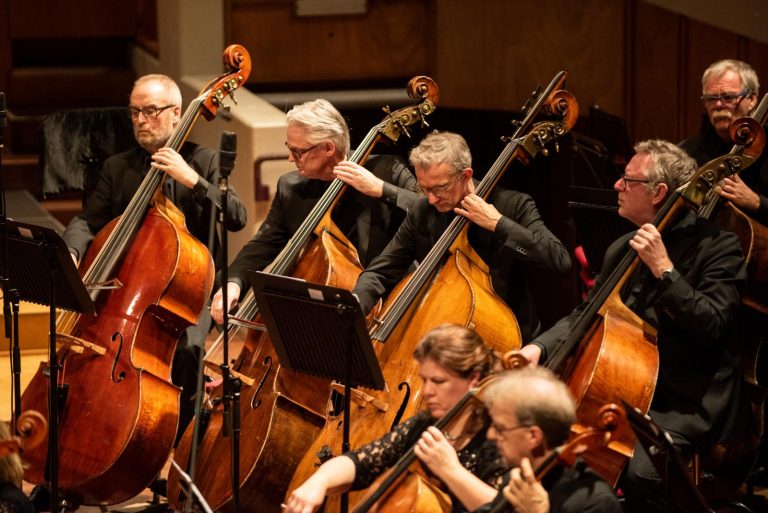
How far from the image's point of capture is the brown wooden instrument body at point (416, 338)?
3742 mm

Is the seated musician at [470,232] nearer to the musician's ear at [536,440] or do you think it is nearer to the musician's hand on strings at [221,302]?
the musician's hand on strings at [221,302]

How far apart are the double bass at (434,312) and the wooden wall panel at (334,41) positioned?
3932 mm

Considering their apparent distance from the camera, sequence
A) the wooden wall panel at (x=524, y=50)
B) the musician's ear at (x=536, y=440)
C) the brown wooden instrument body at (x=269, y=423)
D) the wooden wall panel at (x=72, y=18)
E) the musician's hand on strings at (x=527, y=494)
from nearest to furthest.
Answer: the musician's hand on strings at (x=527, y=494) < the musician's ear at (x=536, y=440) < the brown wooden instrument body at (x=269, y=423) < the wooden wall panel at (x=524, y=50) < the wooden wall panel at (x=72, y=18)

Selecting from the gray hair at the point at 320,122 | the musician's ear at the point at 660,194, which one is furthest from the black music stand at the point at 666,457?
the gray hair at the point at 320,122

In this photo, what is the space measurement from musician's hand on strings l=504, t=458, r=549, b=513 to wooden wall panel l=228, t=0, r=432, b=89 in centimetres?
550

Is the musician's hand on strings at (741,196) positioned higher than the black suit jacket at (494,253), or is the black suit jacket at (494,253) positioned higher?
the musician's hand on strings at (741,196)

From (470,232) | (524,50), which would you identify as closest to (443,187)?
(470,232)

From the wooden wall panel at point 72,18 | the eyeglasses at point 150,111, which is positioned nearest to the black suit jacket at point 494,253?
the eyeglasses at point 150,111

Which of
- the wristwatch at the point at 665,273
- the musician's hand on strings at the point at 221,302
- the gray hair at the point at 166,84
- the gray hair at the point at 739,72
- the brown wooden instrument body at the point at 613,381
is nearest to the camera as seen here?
the brown wooden instrument body at the point at 613,381

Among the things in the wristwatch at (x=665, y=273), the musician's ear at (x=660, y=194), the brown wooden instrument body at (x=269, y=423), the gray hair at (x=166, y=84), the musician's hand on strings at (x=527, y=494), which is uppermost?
the gray hair at (x=166, y=84)

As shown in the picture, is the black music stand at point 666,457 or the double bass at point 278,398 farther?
the double bass at point 278,398

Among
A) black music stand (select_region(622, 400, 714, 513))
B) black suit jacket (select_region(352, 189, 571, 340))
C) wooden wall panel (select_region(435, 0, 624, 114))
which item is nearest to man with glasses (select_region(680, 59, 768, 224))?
black suit jacket (select_region(352, 189, 571, 340))

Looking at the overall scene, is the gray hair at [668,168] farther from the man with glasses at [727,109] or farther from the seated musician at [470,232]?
the man with glasses at [727,109]

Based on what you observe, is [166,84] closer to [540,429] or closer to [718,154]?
[718,154]
